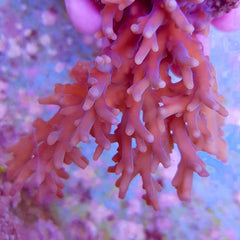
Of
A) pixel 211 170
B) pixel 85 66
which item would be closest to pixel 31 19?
pixel 85 66

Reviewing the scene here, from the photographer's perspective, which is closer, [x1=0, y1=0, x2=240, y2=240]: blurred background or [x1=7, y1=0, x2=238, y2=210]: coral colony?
[x1=7, y1=0, x2=238, y2=210]: coral colony

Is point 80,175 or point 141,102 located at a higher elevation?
point 141,102

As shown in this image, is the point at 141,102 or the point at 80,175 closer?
the point at 141,102

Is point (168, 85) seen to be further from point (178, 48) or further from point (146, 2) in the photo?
point (146, 2)

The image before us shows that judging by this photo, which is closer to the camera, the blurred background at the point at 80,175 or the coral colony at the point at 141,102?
the coral colony at the point at 141,102
